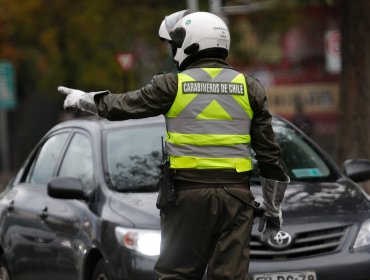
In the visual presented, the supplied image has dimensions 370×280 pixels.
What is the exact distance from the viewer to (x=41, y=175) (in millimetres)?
9156

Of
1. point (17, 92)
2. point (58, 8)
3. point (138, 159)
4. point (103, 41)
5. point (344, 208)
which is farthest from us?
point (17, 92)

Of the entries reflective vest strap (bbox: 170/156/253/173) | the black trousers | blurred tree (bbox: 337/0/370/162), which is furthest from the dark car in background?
blurred tree (bbox: 337/0/370/162)

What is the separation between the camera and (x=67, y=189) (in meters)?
7.79

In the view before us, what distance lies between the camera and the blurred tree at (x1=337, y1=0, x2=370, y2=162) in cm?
1373

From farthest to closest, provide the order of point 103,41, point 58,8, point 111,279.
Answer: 1. point 103,41
2. point 58,8
3. point 111,279

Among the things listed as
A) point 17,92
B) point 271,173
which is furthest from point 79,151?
point 17,92

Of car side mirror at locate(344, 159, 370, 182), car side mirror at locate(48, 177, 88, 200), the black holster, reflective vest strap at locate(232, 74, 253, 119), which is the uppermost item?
reflective vest strap at locate(232, 74, 253, 119)

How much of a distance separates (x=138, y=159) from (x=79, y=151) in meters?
0.54

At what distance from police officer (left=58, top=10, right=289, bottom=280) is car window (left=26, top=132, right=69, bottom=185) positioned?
3.00 metres

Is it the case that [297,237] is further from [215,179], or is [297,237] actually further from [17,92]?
[17,92]

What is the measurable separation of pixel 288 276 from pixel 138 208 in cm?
104

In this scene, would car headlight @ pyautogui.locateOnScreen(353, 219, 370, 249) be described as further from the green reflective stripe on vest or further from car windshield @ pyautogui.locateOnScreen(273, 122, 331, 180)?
the green reflective stripe on vest

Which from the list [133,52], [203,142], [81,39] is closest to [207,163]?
[203,142]

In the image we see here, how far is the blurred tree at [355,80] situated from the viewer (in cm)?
1373
